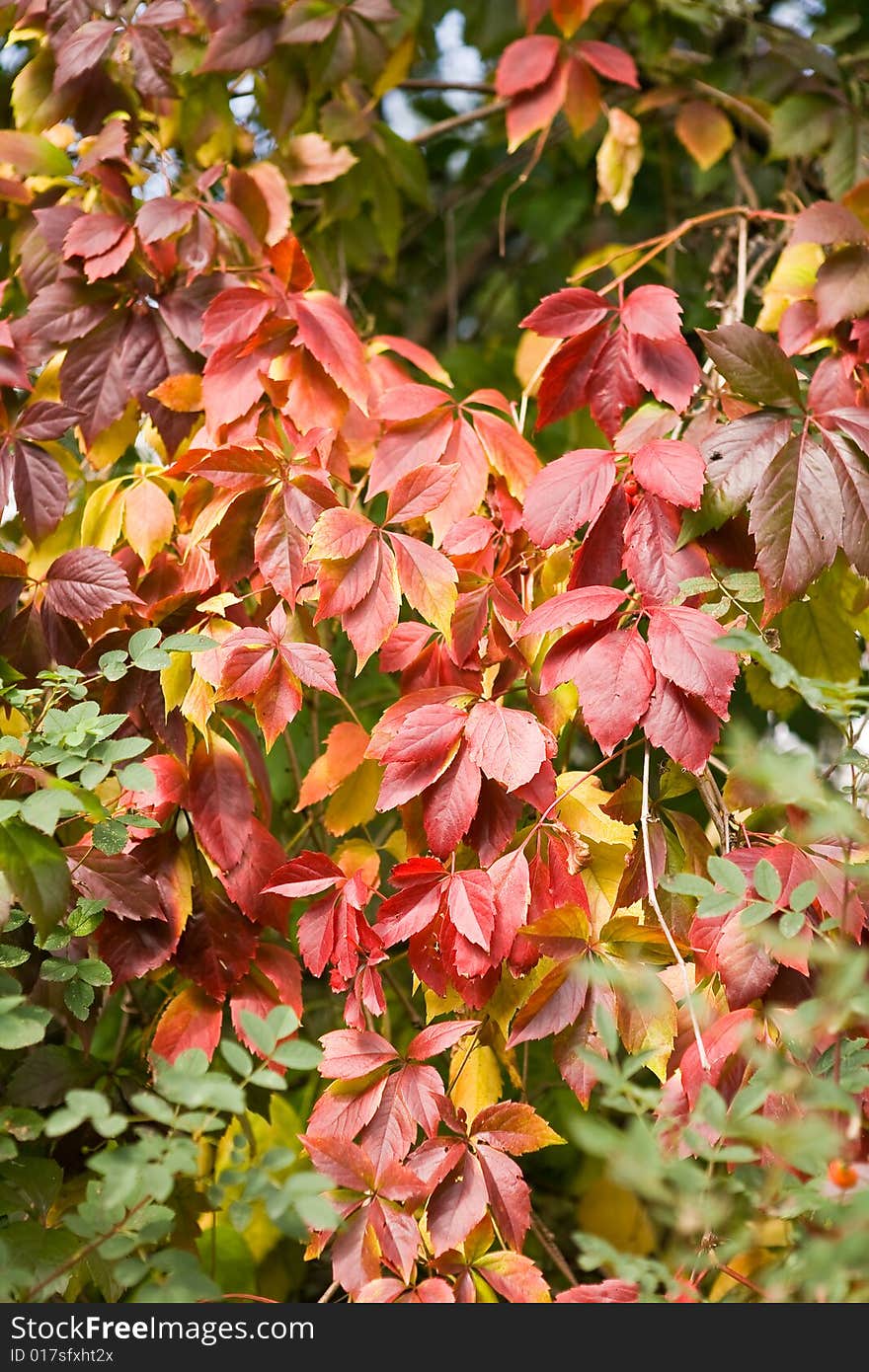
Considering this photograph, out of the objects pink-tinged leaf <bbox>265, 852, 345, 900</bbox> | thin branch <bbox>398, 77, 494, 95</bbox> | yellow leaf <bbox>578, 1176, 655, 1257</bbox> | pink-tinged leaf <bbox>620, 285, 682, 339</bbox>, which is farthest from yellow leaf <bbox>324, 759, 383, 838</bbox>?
thin branch <bbox>398, 77, 494, 95</bbox>

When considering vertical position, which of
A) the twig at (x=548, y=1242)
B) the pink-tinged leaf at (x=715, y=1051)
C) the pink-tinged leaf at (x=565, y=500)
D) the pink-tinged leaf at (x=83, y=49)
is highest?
the pink-tinged leaf at (x=83, y=49)

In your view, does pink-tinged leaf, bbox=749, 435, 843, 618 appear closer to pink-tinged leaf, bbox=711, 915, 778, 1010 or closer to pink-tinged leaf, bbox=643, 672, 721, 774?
pink-tinged leaf, bbox=643, 672, 721, 774

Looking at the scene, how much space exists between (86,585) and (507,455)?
1.27 ft

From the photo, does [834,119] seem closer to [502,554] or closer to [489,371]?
[489,371]

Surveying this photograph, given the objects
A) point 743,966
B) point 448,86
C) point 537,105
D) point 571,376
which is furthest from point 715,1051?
point 448,86

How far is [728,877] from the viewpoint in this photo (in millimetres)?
741

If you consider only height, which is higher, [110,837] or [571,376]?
[571,376]

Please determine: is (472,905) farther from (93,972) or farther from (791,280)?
(791,280)

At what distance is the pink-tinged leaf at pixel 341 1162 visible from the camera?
30.8 inches

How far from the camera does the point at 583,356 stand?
1056 millimetres

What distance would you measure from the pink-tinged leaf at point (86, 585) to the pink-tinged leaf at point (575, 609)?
1.10 ft

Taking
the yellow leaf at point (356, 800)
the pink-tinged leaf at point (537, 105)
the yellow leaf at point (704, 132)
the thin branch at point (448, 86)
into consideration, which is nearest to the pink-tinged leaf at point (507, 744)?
the yellow leaf at point (356, 800)

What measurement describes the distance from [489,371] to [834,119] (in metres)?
0.54

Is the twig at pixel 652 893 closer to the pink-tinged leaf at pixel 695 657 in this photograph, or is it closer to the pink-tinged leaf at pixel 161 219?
the pink-tinged leaf at pixel 695 657
